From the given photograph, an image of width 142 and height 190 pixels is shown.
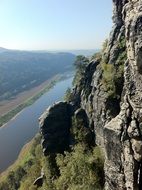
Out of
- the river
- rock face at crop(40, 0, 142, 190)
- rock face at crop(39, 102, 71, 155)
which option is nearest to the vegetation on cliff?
rock face at crop(39, 102, 71, 155)

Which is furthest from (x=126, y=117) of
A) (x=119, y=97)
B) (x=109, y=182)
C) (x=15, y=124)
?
(x=15, y=124)

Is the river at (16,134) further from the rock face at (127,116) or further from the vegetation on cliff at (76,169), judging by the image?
the rock face at (127,116)

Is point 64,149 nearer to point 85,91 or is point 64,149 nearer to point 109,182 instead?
point 85,91

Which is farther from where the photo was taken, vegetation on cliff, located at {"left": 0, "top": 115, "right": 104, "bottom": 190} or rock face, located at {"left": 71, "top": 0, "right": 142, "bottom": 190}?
vegetation on cliff, located at {"left": 0, "top": 115, "right": 104, "bottom": 190}

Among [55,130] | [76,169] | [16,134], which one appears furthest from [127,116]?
[16,134]

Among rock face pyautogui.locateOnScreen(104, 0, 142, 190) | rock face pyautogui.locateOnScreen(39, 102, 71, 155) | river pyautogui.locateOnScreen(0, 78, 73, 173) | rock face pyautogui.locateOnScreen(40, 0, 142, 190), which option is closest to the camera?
rock face pyautogui.locateOnScreen(104, 0, 142, 190)

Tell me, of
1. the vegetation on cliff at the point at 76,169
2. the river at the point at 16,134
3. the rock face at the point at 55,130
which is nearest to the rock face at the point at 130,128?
the vegetation on cliff at the point at 76,169

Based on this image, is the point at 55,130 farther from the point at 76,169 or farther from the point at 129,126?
the point at 129,126

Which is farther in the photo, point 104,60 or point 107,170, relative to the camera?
point 104,60

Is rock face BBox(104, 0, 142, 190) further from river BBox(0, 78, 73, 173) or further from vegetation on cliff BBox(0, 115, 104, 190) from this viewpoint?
river BBox(0, 78, 73, 173)
